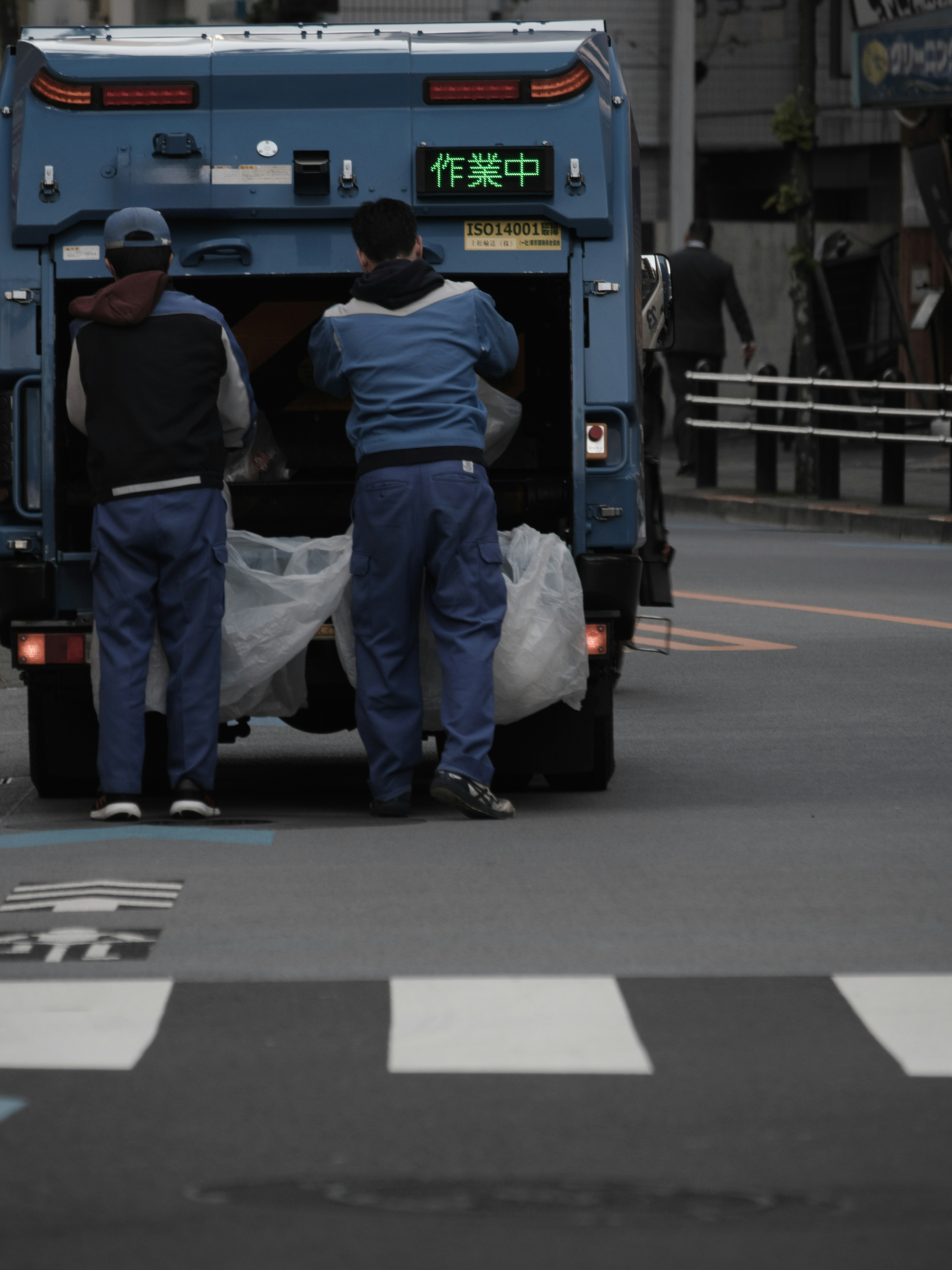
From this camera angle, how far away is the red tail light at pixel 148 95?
27.9 ft

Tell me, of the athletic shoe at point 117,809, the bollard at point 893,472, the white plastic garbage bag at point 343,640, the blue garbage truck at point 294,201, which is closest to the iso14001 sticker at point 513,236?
the blue garbage truck at point 294,201

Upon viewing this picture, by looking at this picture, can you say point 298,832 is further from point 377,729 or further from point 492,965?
point 492,965

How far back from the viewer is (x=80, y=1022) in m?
5.34

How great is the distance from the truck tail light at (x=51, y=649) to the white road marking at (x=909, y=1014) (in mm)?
3340

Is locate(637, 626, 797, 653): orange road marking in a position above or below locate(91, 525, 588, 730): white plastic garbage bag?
below

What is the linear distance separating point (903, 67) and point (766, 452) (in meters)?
4.77

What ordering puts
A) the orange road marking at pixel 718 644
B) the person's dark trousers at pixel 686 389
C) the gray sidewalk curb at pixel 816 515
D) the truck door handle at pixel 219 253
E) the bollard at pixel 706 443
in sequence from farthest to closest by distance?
the person's dark trousers at pixel 686 389
the bollard at pixel 706 443
the gray sidewalk curb at pixel 816 515
the orange road marking at pixel 718 644
the truck door handle at pixel 219 253

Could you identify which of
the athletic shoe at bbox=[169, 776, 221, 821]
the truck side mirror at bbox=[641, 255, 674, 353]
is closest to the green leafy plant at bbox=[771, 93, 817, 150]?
the truck side mirror at bbox=[641, 255, 674, 353]

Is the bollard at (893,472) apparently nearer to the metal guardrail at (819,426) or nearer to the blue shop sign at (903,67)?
the metal guardrail at (819,426)

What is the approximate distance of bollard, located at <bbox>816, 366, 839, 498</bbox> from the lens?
910 inches

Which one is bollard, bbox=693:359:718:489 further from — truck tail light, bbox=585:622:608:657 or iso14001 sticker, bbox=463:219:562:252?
truck tail light, bbox=585:622:608:657

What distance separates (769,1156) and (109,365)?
4.39m

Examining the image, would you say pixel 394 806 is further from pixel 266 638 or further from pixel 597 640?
pixel 597 640

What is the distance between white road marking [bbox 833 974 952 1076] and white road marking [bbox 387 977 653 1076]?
18.9 inches
